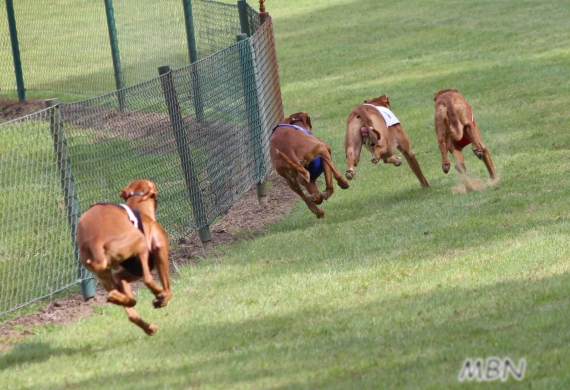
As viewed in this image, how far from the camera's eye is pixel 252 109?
37.0ft

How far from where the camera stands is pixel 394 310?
6.25m

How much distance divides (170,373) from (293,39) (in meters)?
23.9

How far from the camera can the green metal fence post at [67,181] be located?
727 cm

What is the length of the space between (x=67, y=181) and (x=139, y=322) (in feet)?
6.80

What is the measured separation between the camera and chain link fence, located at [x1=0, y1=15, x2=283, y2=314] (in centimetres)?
756

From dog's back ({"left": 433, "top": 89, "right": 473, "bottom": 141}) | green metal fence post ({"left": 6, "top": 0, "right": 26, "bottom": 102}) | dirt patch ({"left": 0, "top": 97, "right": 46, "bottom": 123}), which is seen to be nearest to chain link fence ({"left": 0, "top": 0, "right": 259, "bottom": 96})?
green metal fence post ({"left": 6, "top": 0, "right": 26, "bottom": 102})

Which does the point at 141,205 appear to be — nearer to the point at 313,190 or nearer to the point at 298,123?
the point at 313,190

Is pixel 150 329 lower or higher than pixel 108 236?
lower

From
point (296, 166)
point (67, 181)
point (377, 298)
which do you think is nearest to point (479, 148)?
point (296, 166)

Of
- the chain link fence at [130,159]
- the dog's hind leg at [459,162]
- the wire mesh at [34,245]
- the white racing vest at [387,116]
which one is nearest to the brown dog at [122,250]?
the chain link fence at [130,159]

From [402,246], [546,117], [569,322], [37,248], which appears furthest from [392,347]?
[546,117]

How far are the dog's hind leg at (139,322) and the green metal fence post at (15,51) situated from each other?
10.8 meters

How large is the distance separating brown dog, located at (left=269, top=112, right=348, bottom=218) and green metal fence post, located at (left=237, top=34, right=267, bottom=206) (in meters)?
1.36

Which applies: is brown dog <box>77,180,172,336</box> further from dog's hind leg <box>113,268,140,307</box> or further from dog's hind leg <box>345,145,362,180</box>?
dog's hind leg <box>345,145,362,180</box>
